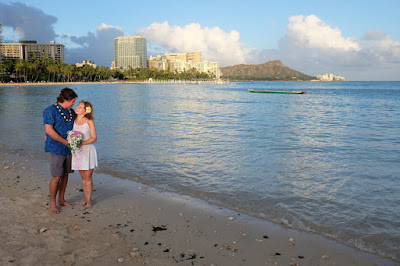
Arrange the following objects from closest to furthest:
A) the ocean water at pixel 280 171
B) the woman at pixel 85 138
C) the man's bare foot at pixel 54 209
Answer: the woman at pixel 85 138 < the man's bare foot at pixel 54 209 < the ocean water at pixel 280 171

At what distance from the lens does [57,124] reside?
6422mm

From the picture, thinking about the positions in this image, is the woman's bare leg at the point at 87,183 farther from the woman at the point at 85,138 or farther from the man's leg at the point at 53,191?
the man's leg at the point at 53,191

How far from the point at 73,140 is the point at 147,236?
2.13m

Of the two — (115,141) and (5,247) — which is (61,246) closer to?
(5,247)

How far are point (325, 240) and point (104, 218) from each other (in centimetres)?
388

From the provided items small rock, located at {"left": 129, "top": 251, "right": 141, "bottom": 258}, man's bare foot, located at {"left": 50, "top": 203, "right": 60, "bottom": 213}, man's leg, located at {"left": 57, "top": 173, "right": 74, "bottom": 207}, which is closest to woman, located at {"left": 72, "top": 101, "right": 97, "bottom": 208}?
man's leg, located at {"left": 57, "top": 173, "right": 74, "bottom": 207}

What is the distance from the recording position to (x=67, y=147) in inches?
259

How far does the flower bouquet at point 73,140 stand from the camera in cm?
627

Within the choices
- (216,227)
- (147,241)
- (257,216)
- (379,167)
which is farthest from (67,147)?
(379,167)

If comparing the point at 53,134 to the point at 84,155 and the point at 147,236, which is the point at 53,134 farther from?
the point at 147,236

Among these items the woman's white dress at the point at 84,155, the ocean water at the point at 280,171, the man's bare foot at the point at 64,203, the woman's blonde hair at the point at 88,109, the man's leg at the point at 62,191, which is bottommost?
the ocean water at the point at 280,171

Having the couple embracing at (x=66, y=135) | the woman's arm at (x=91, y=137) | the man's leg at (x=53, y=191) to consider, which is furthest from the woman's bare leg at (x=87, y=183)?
the woman's arm at (x=91, y=137)

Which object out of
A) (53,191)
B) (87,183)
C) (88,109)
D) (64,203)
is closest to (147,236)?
(87,183)

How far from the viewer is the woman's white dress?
6.54 metres
